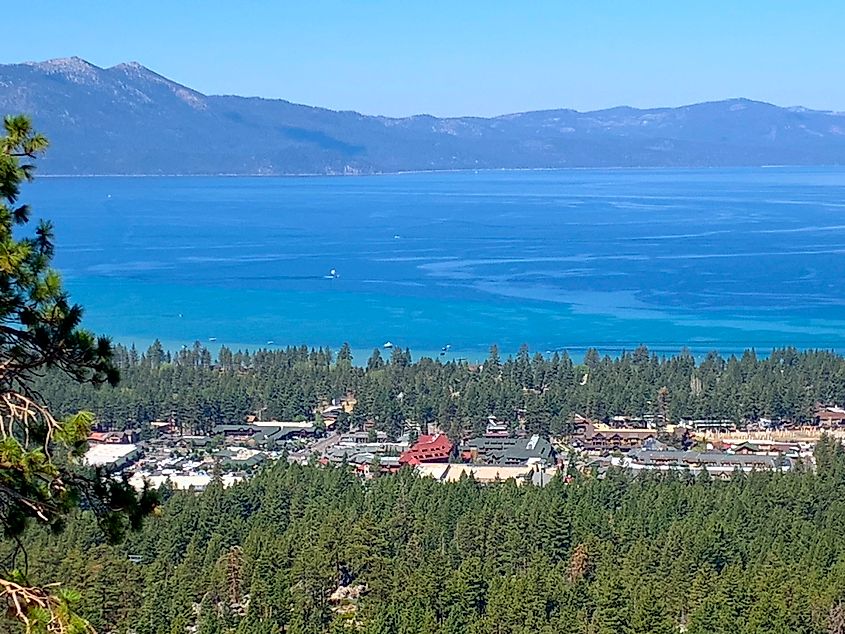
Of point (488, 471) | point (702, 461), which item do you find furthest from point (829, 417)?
point (488, 471)

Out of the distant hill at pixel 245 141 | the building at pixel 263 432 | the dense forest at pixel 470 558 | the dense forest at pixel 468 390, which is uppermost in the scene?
the distant hill at pixel 245 141

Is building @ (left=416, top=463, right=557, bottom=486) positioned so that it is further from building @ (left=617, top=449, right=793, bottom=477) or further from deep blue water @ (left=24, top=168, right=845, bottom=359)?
deep blue water @ (left=24, top=168, right=845, bottom=359)

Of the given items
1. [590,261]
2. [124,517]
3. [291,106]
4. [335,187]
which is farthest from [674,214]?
[291,106]

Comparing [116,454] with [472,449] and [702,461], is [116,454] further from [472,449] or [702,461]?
[702,461]

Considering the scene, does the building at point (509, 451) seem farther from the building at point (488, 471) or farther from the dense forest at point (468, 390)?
the dense forest at point (468, 390)

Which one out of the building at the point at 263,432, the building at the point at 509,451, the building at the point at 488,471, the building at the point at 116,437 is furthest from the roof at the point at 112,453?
the building at the point at 509,451

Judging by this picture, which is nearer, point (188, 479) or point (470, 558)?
point (470, 558)
